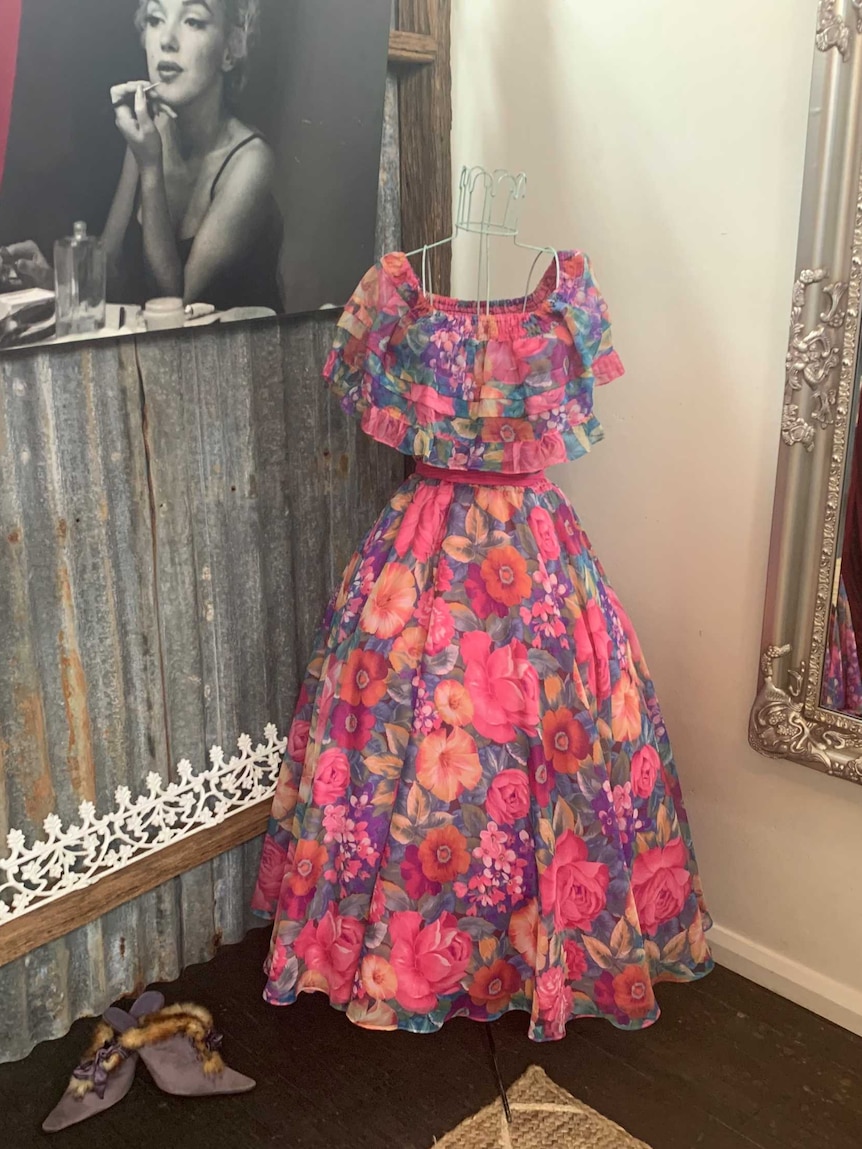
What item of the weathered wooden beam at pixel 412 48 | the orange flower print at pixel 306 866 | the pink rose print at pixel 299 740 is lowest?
the orange flower print at pixel 306 866

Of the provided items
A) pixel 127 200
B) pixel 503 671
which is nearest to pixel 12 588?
pixel 127 200

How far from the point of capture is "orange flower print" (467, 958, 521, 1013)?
4.92ft

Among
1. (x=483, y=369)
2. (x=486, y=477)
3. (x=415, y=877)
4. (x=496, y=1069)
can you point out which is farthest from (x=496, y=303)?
(x=496, y=1069)

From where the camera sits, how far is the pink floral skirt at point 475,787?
1.45 metres

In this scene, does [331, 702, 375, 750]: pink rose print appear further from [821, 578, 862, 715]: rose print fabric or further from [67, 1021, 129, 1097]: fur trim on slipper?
[821, 578, 862, 715]: rose print fabric

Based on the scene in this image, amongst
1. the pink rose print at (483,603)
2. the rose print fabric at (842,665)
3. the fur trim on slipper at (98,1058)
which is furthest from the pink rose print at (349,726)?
the rose print fabric at (842,665)

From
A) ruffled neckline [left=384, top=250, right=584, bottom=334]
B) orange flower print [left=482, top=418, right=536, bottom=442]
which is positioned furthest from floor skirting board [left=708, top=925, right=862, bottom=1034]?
ruffled neckline [left=384, top=250, right=584, bottom=334]

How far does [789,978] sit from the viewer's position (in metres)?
1.68

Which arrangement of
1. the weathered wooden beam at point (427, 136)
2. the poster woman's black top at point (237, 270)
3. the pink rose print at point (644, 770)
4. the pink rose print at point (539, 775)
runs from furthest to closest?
the weathered wooden beam at point (427, 136), the pink rose print at point (644, 770), the pink rose print at point (539, 775), the poster woman's black top at point (237, 270)

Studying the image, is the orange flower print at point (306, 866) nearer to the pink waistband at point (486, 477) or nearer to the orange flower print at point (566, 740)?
the orange flower print at point (566, 740)

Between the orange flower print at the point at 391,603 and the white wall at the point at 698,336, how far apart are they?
0.45m

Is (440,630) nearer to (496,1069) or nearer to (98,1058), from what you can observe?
(496,1069)

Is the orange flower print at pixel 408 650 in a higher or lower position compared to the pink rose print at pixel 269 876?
higher

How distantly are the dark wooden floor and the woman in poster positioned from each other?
1103mm
